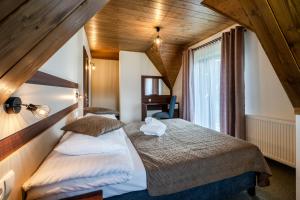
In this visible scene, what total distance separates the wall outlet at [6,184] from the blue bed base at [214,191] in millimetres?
602

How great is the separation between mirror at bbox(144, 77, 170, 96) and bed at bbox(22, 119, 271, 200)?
3.44m

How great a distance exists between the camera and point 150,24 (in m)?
3.01

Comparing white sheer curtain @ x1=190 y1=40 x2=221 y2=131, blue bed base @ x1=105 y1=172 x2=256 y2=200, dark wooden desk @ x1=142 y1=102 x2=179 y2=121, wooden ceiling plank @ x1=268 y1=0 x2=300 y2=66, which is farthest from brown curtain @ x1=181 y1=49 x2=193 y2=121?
wooden ceiling plank @ x1=268 y1=0 x2=300 y2=66

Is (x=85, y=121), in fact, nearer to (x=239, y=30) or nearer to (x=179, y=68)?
(x=239, y=30)

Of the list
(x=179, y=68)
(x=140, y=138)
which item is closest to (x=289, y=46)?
(x=140, y=138)

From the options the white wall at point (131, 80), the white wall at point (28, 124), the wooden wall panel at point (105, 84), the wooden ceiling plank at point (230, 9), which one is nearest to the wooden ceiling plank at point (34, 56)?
the white wall at point (28, 124)

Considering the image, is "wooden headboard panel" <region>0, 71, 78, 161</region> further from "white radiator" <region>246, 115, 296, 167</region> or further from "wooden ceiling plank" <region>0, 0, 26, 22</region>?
"white radiator" <region>246, 115, 296, 167</region>

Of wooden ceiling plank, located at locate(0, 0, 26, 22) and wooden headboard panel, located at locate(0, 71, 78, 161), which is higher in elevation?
wooden ceiling plank, located at locate(0, 0, 26, 22)

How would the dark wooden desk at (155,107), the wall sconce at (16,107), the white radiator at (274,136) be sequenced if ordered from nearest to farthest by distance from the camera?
1. the wall sconce at (16,107)
2. the white radiator at (274,136)
3. the dark wooden desk at (155,107)

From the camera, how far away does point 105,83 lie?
5.43 meters

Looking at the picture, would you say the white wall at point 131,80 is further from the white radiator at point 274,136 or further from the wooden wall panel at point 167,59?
the white radiator at point 274,136

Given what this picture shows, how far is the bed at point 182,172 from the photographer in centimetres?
100

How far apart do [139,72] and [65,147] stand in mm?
4186

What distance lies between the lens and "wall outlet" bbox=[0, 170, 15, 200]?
661 mm
